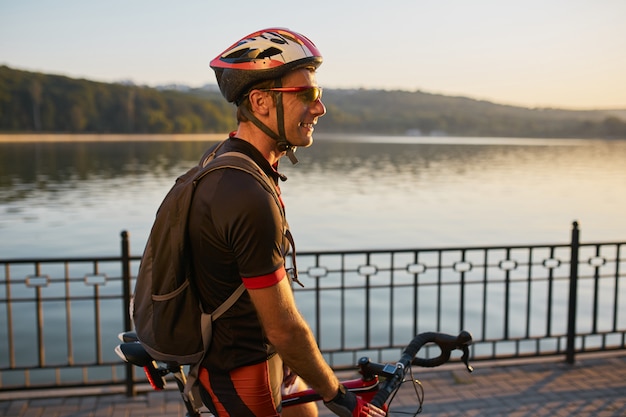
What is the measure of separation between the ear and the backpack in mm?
203

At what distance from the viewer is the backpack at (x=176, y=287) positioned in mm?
2021

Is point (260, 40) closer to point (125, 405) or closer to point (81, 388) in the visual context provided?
point (125, 405)

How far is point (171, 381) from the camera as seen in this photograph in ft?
19.0

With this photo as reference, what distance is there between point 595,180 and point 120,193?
129ft

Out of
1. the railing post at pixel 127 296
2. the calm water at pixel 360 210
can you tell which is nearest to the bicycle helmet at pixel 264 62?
the railing post at pixel 127 296

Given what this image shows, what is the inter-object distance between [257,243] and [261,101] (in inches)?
21.1

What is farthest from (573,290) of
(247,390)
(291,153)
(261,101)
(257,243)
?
(257,243)

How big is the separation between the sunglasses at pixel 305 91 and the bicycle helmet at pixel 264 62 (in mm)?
22

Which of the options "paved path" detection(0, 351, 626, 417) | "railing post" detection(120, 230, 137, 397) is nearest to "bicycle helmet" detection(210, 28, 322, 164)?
"railing post" detection(120, 230, 137, 397)

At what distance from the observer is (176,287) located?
207cm

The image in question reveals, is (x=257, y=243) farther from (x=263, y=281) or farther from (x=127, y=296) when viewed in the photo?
(x=127, y=296)

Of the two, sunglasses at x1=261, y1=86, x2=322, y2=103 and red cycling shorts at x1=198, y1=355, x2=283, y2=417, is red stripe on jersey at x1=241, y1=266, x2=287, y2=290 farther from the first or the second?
sunglasses at x1=261, y1=86, x2=322, y2=103

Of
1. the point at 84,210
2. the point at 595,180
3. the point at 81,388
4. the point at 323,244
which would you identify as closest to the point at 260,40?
the point at 81,388

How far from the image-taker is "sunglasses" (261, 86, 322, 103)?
7.05 feet
